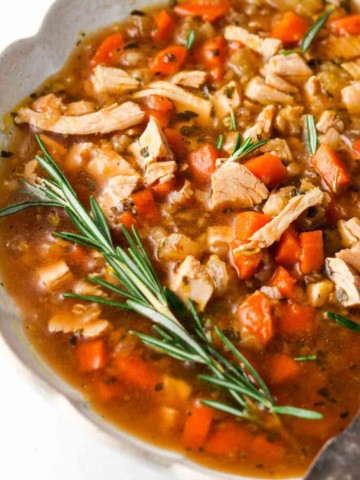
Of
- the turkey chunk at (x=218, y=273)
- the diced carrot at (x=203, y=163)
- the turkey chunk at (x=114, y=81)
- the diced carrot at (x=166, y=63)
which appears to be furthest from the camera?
the diced carrot at (x=166, y=63)

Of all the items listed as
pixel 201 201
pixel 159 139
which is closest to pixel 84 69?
pixel 159 139

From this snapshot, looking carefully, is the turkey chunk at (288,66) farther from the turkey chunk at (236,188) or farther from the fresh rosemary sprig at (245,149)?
the turkey chunk at (236,188)

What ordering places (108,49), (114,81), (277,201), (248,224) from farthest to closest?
(108,49) → (114,81) → (277,201) → (248,224)

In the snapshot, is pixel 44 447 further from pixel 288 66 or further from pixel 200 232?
pixel 288 66

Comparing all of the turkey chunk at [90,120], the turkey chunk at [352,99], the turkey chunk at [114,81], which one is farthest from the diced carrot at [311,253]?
the turkey chunk at [114,81]

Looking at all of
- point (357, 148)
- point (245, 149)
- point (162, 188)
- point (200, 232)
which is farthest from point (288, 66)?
point (200, 232)

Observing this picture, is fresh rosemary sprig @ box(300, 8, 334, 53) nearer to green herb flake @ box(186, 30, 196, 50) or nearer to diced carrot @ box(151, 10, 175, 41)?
green herb flake @ box(186, 30, 196, 50)

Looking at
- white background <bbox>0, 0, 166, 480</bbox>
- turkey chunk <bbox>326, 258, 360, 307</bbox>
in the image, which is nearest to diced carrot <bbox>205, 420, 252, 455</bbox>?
white background <bbox>0, 0, 166, 480</bbox>
